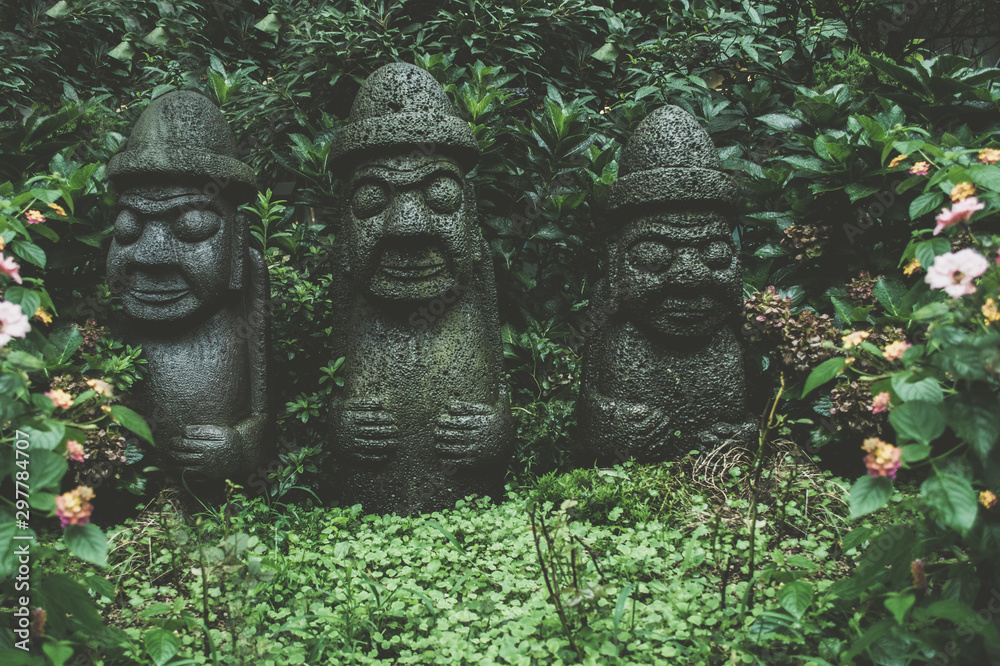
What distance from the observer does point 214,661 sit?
6.64 feet

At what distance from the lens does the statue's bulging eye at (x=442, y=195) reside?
3.05m

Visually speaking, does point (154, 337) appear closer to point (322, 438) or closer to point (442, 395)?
point (322, 438)

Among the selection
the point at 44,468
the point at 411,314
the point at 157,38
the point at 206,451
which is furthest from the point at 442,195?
the point at 157,38

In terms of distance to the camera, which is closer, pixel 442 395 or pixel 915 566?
pixel 915 566

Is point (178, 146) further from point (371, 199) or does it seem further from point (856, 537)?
point (856, 537)

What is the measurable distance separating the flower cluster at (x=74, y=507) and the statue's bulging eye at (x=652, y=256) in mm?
2351

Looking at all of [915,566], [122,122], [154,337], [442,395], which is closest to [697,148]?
[442,395]

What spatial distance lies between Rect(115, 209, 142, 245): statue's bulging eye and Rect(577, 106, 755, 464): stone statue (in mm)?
2142

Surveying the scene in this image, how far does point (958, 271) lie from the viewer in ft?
5.28

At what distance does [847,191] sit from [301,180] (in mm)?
3280

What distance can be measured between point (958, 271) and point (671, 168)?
165 centimetres

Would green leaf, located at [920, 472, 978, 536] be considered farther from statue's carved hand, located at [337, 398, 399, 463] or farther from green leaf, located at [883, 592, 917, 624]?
statue's carved hand, located at [337, 398, 399, 463]

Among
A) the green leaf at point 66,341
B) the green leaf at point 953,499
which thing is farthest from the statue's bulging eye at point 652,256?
the green leaf at point 66,341

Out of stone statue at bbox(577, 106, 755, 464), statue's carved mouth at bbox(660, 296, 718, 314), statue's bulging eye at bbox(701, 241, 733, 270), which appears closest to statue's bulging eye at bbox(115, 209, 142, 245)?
stone statue at bbox(577, 106, 755, 464)
